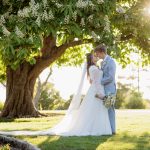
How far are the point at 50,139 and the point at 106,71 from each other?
2.80 meters

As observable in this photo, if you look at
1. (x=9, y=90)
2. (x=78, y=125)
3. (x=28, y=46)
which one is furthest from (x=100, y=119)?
(x=9, y=90)

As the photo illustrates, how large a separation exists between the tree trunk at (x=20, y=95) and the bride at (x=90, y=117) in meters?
15.2

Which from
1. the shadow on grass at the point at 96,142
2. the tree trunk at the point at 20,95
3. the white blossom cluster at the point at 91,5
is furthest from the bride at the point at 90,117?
the tree trunk at the point at 20,95

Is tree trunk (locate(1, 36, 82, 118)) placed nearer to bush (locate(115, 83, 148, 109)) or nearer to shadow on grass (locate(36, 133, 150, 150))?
shadow on grass (locate(36, 133, 150, 150))

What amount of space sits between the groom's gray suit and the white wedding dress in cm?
14

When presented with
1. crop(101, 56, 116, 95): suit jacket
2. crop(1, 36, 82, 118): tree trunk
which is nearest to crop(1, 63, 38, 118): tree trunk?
crop(1, 36, 82, 118): tree trunk

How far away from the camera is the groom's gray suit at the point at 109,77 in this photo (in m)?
14.9

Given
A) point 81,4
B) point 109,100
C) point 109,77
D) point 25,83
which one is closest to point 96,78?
point 109,77

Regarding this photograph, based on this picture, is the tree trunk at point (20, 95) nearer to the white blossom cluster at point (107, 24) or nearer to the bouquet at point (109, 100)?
the bouquet at point (109, 100)

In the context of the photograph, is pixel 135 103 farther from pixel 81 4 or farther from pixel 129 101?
pixel 81 4

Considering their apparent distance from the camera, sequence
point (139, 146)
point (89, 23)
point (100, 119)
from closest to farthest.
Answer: point (89, 23) → point (139, 146) → point (100, 119)

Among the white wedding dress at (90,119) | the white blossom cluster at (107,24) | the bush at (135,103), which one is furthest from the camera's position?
the bush at (135,103)

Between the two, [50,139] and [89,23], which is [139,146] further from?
[89,23]

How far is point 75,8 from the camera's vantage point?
872 cm
